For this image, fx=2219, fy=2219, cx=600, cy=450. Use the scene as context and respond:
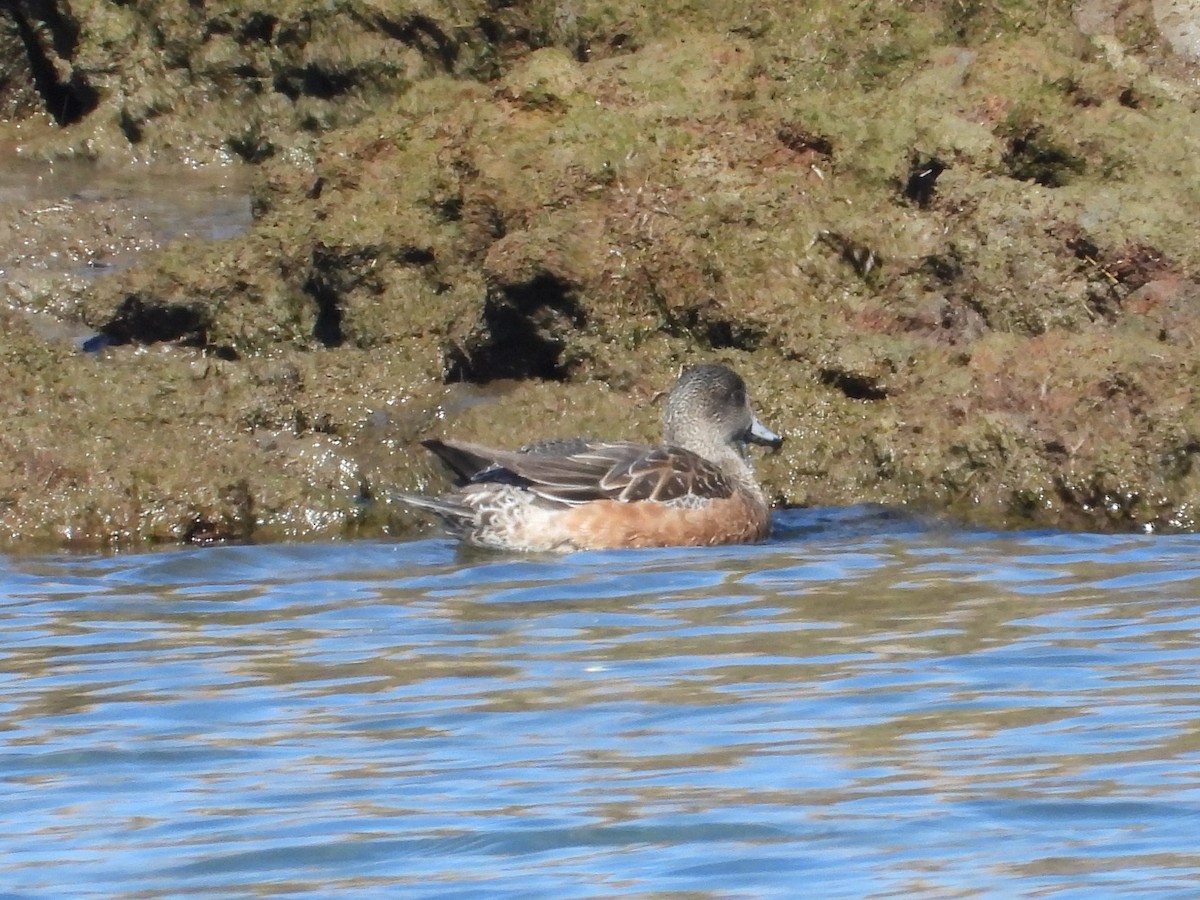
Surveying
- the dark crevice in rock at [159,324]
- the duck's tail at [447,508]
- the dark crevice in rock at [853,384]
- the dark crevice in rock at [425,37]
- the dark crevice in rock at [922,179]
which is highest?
the dark crevice in rock at [425,37]

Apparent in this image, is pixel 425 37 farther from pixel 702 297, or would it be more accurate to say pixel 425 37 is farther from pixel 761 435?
pixel 761 435

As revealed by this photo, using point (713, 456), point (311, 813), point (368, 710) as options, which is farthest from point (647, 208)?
point (311, 813)

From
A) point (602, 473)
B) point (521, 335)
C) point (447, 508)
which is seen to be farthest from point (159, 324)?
point (602, 473)

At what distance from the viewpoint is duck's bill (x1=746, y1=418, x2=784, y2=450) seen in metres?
9.91

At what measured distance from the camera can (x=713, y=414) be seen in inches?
389

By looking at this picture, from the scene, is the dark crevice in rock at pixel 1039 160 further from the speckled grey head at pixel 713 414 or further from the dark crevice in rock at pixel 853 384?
the speckled grey head at pixel 713 414

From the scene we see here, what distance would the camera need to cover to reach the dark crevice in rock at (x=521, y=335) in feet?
34.6

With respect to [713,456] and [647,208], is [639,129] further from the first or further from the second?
[713,456]

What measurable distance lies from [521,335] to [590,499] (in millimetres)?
1676

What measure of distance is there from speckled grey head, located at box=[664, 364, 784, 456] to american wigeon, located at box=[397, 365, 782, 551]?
20cm

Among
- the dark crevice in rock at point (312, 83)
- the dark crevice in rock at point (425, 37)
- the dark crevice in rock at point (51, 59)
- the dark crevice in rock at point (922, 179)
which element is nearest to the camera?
the dark crevice in rock at point (922, 179)

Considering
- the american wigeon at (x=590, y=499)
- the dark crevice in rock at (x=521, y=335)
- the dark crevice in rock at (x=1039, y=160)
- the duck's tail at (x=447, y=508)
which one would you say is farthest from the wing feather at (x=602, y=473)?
the dark crevice in rock at (x=1039, y=160)

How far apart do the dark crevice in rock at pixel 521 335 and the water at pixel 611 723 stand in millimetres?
1868

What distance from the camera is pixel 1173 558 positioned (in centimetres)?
841
